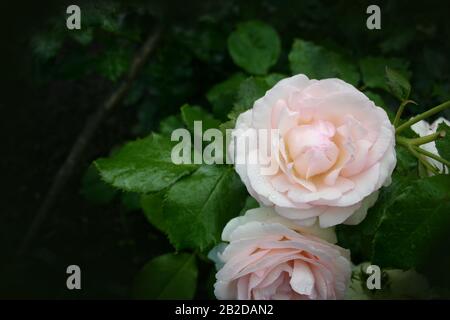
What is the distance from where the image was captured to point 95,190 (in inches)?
53.8

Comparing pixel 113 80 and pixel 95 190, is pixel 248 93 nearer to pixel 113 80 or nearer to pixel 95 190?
pixel 113 80

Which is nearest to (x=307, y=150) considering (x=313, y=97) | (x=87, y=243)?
(x=313, y=97)

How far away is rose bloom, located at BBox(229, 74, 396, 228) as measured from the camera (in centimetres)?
54

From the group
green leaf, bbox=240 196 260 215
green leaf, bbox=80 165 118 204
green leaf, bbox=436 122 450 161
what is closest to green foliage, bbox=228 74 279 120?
green leaf, bbox=240 196 260 215

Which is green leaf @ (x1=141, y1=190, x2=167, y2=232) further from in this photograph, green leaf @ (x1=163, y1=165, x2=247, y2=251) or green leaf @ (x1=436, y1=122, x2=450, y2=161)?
green leaf @ (x1=436, y1=122, x2=450, y2=161)

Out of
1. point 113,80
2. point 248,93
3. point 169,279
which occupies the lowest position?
point 169,279

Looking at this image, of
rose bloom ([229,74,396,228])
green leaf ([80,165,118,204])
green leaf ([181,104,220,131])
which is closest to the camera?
rose bloom ([229,74,396,228])

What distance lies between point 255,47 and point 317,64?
30 centimetres

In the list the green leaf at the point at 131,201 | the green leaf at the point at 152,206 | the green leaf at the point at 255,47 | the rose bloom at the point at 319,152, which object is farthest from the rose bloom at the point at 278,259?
the green leaf at the point at 131,201

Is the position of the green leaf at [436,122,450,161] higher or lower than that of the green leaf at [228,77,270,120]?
lower

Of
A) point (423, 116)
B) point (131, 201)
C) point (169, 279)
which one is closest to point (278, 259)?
point (423, 116)

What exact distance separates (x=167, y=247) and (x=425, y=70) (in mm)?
756

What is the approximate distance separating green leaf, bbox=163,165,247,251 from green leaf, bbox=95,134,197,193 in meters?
0.02

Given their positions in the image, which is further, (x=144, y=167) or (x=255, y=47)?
(x=255, y=47)
